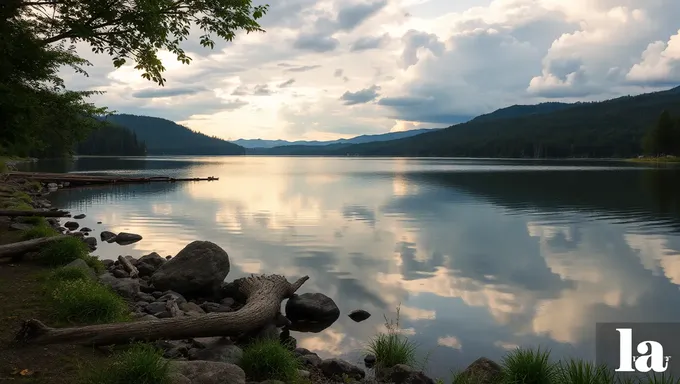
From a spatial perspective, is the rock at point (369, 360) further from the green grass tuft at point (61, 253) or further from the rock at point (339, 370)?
the green grass tuft at point (61, 253)

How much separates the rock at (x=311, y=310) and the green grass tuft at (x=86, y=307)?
539 centimetres

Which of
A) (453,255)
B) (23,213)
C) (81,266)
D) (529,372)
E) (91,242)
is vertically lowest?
(453,255)

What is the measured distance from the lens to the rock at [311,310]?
14.8 meters

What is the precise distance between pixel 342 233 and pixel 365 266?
8894 millimetres

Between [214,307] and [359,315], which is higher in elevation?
[214,307]

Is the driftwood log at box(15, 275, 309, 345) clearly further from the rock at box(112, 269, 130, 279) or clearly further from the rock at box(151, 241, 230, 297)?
the rock at box(112, 269, 130, 279)

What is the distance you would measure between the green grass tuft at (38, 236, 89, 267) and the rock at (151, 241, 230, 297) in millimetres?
2410

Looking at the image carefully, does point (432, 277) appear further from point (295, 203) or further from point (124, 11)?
point (295, 203)

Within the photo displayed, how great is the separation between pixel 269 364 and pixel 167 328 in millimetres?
2328

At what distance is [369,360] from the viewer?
38.4 feet

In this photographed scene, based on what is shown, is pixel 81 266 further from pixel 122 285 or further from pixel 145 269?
pixel 145 269

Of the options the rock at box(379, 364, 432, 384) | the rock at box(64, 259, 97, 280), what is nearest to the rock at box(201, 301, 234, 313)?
the rock at box(64, 259, 97, 280)

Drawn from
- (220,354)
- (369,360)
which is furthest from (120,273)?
(369,360)

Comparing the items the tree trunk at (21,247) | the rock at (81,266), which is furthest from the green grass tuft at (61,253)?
the rock at (81,266)
